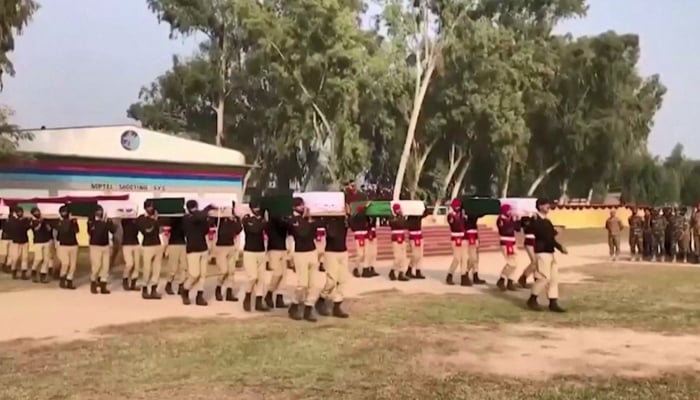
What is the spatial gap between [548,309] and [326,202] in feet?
12.7

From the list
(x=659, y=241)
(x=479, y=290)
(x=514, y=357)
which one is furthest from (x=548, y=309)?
(x=659, y=241)

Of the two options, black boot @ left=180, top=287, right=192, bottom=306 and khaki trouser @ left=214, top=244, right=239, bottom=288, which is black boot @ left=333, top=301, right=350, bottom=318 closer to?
khaki trouser @ left=214, top=244, right=239, bottom=288

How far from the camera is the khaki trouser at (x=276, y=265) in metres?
13.7

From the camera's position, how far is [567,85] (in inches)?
2210

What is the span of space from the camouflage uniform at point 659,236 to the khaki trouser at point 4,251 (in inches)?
719

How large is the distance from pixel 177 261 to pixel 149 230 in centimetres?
78

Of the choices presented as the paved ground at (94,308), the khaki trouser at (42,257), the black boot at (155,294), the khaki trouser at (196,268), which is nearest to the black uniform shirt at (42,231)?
the khaki trouser at (42,257)

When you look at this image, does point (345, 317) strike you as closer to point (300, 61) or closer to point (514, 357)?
point (514, 357)

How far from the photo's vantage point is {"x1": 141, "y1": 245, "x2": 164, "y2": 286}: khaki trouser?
651 inches

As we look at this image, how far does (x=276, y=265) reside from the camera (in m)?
13.8

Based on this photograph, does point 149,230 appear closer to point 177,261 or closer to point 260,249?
point 177,261

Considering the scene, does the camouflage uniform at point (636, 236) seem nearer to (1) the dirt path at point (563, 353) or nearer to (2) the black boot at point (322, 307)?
(1) the dirt path at point (563, 353)

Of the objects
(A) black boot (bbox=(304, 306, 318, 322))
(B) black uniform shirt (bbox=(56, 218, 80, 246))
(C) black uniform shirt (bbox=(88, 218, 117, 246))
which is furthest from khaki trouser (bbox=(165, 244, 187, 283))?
(A) black boot (bbox=(304, 306, 318, 322))

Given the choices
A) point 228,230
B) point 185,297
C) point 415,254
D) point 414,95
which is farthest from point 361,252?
point 414,95
